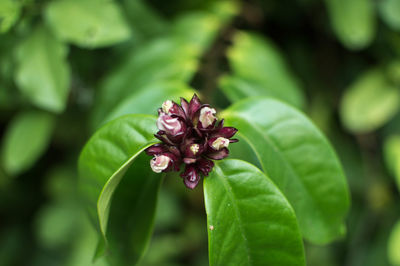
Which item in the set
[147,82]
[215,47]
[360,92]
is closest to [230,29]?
[215,47]

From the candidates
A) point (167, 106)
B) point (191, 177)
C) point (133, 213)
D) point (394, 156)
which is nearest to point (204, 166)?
point (191, 177)

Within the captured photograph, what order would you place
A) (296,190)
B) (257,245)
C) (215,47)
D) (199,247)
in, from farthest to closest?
(199,247) < (215,47) < (296,190) < (257,245)

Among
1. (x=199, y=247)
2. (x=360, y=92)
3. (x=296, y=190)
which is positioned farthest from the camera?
(x=199, y=247)

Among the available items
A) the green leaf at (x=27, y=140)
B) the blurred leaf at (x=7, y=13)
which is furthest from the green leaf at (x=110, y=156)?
the green leaf at (x=27, y=140)

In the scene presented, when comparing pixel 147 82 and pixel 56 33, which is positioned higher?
pixel 56 33

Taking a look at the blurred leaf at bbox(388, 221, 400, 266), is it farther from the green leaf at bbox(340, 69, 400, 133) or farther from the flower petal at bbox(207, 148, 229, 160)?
the flower petal at bbox(207, 148, 229, 160)

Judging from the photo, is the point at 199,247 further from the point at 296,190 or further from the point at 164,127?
the point at 164,127

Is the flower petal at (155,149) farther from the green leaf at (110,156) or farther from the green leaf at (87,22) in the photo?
the green leaf at (87,22)

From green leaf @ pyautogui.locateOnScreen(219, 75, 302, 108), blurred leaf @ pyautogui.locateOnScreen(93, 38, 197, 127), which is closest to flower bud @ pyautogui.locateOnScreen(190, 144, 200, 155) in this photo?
green leaf @ pyautogui.locateOnScreen(219, 75, 302, 108)

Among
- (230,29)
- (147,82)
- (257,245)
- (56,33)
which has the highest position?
(230,29)
